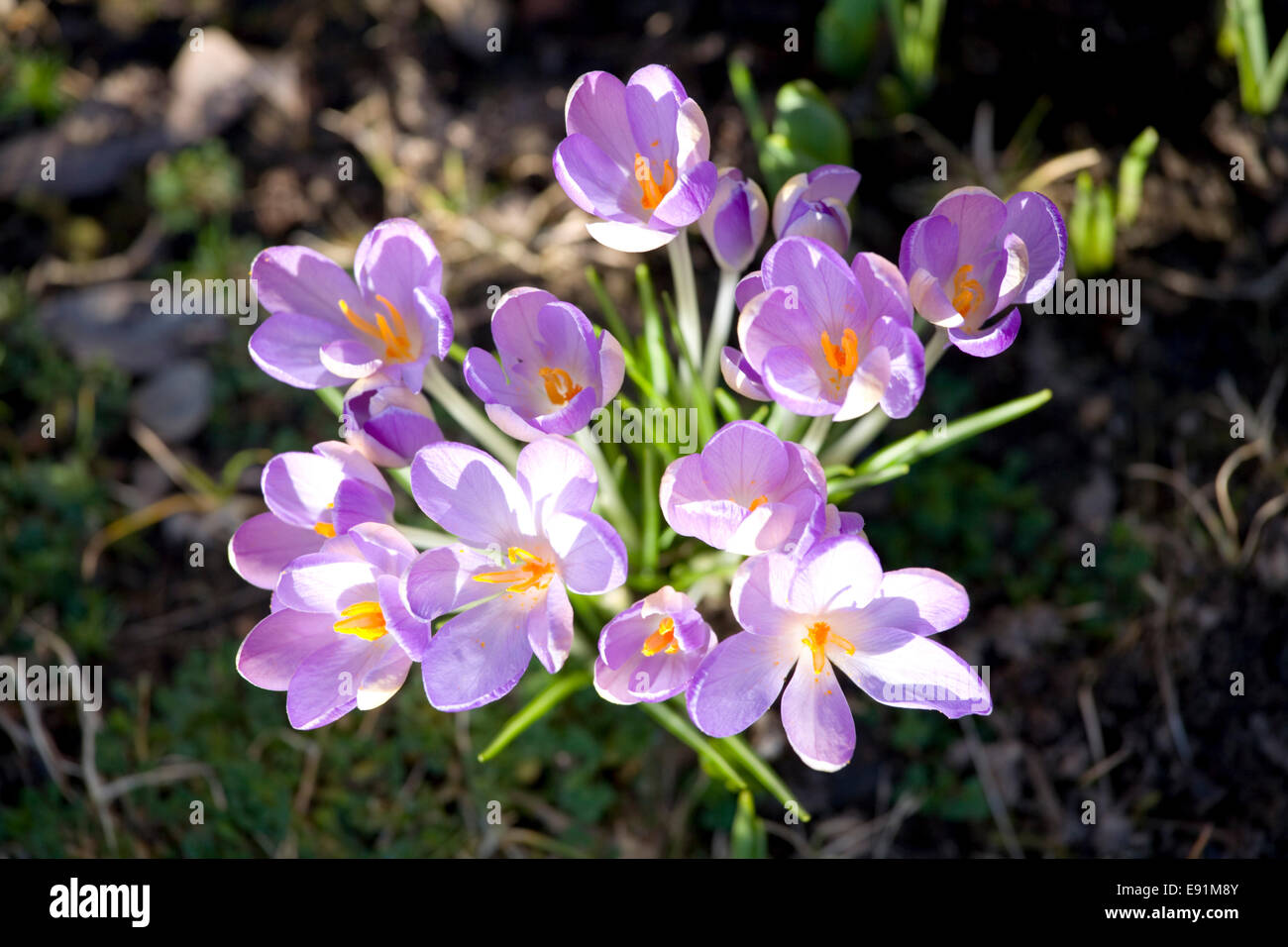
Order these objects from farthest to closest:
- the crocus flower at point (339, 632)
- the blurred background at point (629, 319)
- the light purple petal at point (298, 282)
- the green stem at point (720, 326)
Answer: the blurred background at point (629, 319)
the green stem at point (720, 326)
the light purple petal at point (298, 282)
the crocus flower at point (339, 632)

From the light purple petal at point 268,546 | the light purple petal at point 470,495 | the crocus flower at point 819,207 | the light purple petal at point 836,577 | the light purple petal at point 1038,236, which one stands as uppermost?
the crocus flower at point 819,207

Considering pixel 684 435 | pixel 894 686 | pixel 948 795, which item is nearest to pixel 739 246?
pixel 684 435

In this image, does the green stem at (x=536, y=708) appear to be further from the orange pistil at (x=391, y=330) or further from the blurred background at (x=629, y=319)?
the orange pistil at (x=391, y=330)

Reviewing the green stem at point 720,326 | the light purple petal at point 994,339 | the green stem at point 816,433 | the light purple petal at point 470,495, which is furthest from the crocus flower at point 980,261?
the light purple petal at point 470,495

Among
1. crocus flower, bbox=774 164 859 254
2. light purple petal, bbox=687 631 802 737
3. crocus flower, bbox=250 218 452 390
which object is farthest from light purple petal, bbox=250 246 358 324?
light purple petal, bbox=687 631 802 737

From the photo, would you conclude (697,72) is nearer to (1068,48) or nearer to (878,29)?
(878,29)
